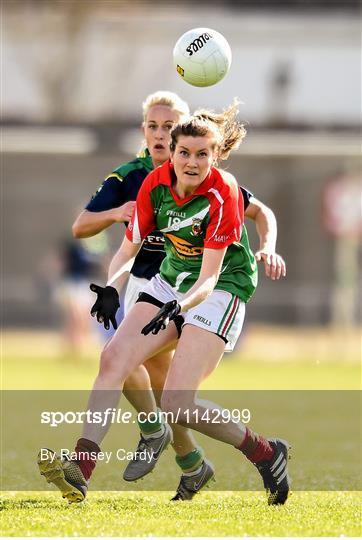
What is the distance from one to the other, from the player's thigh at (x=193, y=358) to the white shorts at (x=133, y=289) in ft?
2.23

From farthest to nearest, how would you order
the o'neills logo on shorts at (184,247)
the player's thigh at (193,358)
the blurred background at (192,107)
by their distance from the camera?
the blurred background at (192,107)
the o'neills logo on shorts at (184,247)
the player's thigh at (193,358)

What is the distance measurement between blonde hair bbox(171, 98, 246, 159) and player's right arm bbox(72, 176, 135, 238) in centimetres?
65

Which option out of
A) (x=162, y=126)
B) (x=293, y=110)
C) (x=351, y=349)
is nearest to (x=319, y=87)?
(x=293, y=110)

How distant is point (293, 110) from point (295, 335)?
7.64m

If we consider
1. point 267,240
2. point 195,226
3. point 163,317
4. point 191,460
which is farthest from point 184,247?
point 191,460

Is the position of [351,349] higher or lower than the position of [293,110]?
lower

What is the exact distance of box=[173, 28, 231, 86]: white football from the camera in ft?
21.4

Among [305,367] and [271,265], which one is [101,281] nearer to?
[305,367]

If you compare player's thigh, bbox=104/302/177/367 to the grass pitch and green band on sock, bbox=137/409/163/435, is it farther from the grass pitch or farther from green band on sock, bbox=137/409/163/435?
the grass pitch

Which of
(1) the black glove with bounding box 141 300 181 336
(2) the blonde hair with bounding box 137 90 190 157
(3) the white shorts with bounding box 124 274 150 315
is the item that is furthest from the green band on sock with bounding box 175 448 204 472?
(2) the blonde hair with bounding box 137 90 190 157

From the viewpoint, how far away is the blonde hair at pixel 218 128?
6.07m

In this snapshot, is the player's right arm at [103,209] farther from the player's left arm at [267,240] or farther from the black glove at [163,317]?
the black glove at [163,317]

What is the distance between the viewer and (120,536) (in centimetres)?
536

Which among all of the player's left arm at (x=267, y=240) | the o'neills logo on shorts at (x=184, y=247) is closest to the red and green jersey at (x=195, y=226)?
the o'neills logo on shorts at (x=184, y=247)
